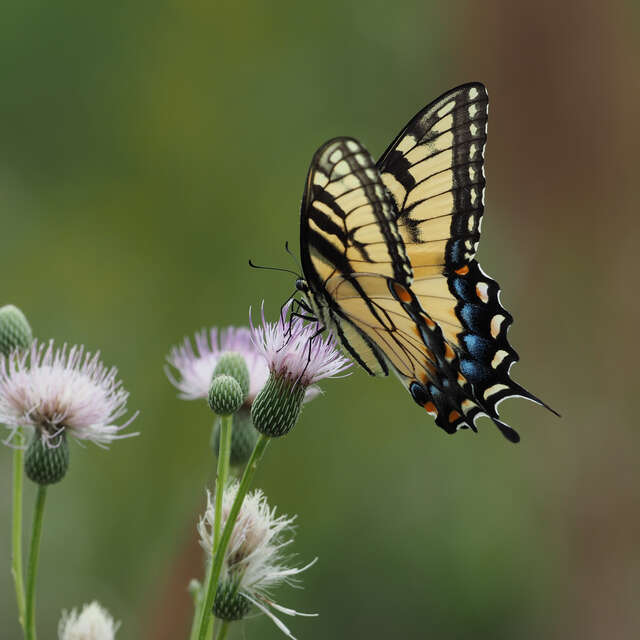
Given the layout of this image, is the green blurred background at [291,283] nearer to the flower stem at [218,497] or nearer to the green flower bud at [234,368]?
the green flower bud at [234,368]

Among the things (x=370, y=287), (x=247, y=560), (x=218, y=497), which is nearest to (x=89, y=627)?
(x=247, y=560)

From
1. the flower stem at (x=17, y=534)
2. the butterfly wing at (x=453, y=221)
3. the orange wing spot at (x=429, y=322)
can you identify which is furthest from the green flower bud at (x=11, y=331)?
the butterfly wing at (x=453, y=221)

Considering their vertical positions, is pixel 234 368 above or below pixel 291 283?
below

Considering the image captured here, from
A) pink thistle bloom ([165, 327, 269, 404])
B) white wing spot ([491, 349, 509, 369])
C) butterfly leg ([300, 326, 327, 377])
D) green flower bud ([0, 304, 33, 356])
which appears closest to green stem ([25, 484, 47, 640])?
green flower bud ([0, 304, 33, 356])

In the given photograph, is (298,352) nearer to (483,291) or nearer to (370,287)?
(370,287)

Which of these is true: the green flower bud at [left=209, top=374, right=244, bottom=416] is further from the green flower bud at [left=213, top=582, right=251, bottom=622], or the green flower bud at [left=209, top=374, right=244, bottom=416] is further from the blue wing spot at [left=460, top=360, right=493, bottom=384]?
the blue wing spot at [left=460, top=360, right=493, bottom=384]

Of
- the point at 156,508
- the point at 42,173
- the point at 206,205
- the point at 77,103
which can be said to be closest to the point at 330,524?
the point at 156,508

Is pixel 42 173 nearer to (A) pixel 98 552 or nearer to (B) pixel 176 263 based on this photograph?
(B) pixel 176 263

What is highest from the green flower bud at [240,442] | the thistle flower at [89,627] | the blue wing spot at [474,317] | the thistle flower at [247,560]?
the blue wing spot at [474,317]
